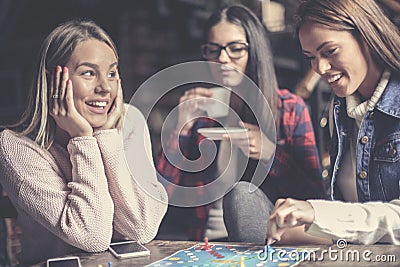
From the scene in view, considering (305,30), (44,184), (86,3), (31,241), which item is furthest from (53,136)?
(305,30)

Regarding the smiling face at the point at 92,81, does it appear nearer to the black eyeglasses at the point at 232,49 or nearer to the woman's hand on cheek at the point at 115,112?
the woman's hand on cheek at the point at 115,112

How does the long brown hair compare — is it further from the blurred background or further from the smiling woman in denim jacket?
the blurred background

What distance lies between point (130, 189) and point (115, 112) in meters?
0.18

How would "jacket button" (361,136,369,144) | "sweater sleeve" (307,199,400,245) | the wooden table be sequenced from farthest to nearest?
"jacket button" (361,136,369,144) → "sweater sleeve" (307,199,400,245) → the wooden table

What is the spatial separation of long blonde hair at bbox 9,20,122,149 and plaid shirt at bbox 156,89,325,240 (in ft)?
0.60

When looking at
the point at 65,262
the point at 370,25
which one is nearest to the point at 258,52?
the point at 370,25

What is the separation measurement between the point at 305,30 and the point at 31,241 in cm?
76

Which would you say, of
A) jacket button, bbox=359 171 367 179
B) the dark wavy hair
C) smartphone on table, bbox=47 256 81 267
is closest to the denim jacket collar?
jacket button, bbox=359 171 367 179

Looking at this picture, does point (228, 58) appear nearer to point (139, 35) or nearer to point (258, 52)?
point (258, 52)

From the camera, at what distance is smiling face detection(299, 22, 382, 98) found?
Result: 49.7 inches

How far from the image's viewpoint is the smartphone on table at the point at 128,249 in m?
1.19

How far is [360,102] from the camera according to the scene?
129 cm

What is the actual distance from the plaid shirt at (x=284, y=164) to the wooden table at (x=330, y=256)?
0.24 meters

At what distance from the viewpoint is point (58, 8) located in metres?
1.50
